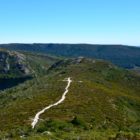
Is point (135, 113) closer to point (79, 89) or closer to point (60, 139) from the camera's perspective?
point (79, 89)

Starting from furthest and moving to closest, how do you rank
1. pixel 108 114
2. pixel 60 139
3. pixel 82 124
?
pixel 108 114, pixel 82 124, pixel 60 139

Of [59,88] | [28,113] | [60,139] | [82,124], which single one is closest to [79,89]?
[59,88]

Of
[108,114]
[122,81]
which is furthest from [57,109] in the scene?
[122,81]

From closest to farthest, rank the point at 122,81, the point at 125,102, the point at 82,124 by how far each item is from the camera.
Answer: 1. the point at 82,124
2. the point at 125,102
3. the point at 122,81

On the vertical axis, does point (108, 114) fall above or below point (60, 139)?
below

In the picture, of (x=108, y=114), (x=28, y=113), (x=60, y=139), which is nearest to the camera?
(x=60, y=139)

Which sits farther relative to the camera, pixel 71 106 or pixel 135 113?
pixel 135 113

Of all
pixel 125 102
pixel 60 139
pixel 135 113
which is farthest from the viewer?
pixel 125 102

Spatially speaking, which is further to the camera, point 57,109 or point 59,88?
point 59,88

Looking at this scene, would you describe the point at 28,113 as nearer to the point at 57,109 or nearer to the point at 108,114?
the point at 57,109
